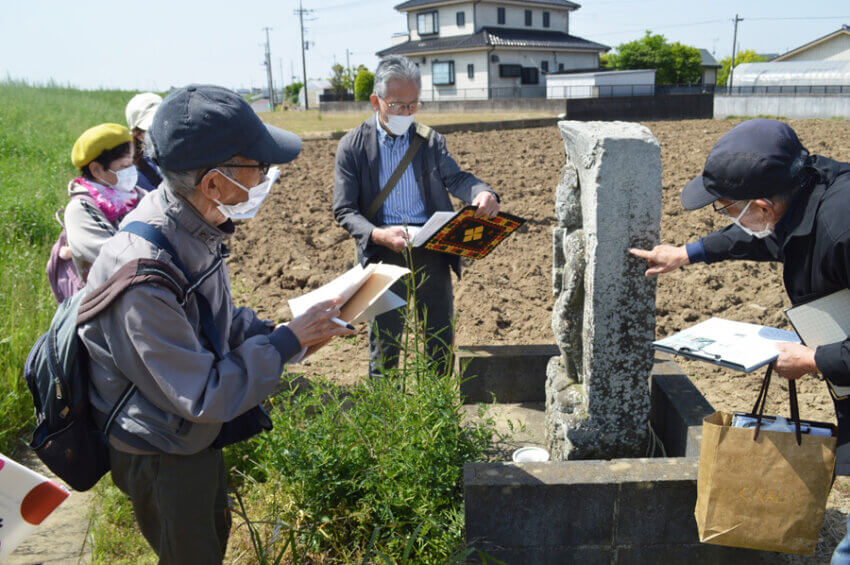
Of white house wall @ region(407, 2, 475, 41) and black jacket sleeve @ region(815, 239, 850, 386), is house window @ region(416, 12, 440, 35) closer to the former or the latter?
white house wall @ region(407, 2, 475, 41)

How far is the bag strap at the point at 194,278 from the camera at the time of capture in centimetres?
173

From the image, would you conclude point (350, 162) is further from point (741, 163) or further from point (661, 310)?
point (661, 310)

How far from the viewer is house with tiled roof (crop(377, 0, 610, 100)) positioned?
3809cm

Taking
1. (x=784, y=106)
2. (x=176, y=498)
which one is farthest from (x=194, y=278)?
(x=784, y=106)

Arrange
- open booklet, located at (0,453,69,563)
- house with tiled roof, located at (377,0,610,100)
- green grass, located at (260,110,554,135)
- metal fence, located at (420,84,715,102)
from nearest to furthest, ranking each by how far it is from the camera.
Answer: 1. open booklet, located at (0,453,69,563)
2. green grass, located at (260,110,554,135)
3. metal fence, located at (420,84,715,102)
4. house with tiled roof, located at (377,0,610,100)

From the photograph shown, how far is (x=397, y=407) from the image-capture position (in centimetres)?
276

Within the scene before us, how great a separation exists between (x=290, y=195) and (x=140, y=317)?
8.95 m

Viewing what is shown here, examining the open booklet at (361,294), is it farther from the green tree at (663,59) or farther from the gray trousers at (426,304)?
the green tree at (663,59)

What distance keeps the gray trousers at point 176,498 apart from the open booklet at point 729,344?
1.58 meters

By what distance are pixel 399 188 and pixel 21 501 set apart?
2505 mm

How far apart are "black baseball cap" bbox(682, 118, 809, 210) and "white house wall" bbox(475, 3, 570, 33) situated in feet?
134

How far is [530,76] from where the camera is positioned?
128 ft

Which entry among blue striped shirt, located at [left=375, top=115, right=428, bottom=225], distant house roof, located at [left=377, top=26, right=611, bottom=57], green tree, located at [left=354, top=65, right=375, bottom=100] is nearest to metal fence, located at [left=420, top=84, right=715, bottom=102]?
distant house roof, located at [left=377, top=26, right=611, bottom=57]

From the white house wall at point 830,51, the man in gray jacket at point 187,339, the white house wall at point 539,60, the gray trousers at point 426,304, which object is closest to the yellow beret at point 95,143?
the gray trousers at point 426,304
